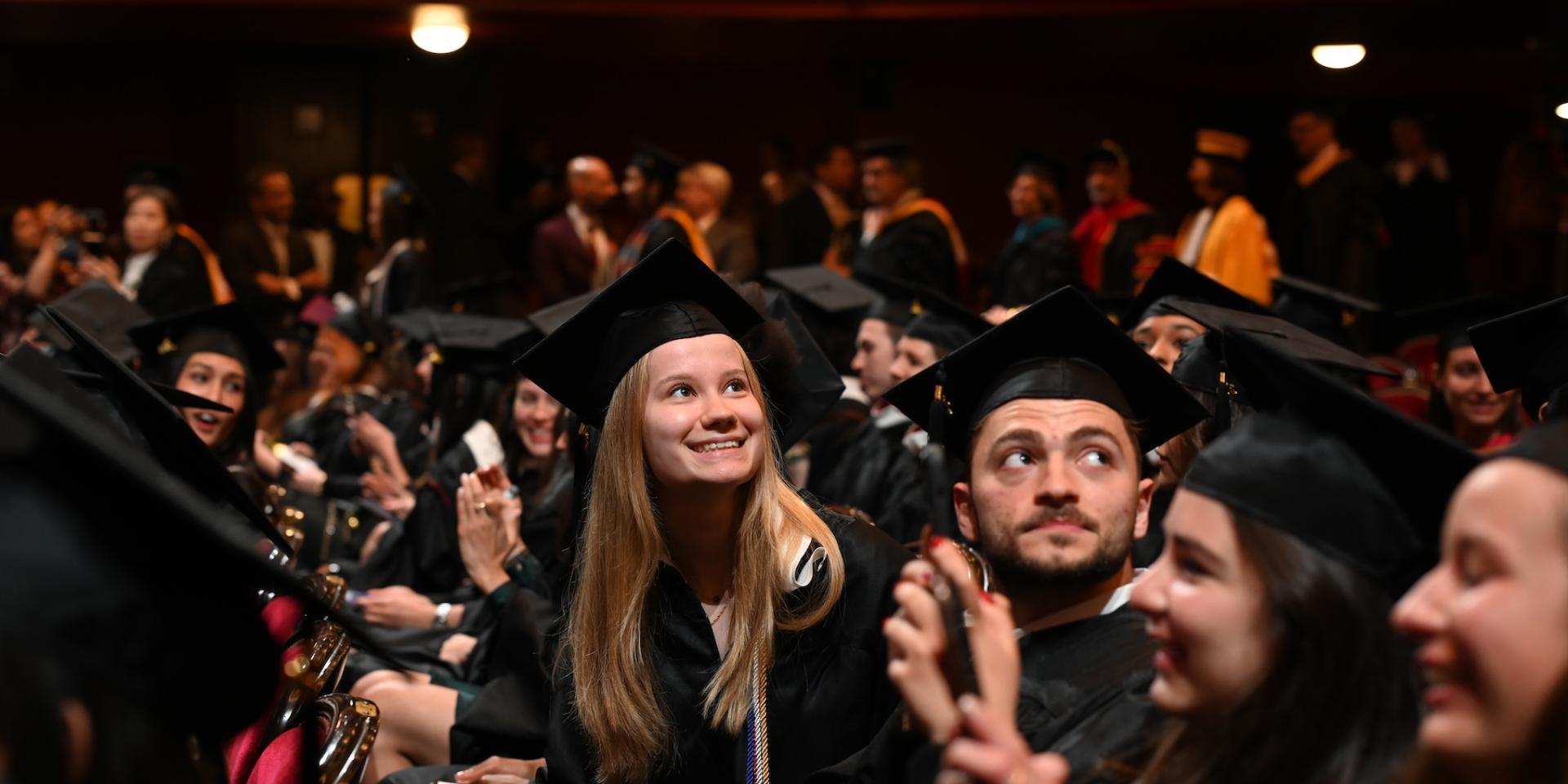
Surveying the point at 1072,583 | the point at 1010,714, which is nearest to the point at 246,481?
the point at 1072,583

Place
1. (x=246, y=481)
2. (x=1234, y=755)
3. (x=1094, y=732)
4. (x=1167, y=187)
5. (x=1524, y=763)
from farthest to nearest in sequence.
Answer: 1. (x=1167, y=187)
2. (x=246, y=481)
3. (x=1094, y=732)
4. (x=1234, y=755)
5. (x=1524, y=763)

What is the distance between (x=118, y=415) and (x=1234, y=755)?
2.72 m

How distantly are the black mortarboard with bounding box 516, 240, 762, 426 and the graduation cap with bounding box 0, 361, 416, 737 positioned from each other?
148 cm

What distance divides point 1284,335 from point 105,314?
4.61 m

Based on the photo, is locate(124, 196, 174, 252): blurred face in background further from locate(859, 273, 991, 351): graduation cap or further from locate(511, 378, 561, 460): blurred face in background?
locate(859, 273, 991, 351): graduation cap

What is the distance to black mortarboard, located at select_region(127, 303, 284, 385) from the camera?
5344 mm

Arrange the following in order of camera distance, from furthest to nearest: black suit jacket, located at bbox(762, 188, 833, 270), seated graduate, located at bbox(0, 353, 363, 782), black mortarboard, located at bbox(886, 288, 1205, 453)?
black suit jacket, located at bbox(762, 188, 833, 270)
black mortarboard, located at bbox(886, 288, 1205, 453)
seated graduate, located at bbox(0, 353, 363, 782)

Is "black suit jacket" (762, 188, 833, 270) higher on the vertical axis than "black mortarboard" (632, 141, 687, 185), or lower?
lower

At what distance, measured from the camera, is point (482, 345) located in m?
6.22

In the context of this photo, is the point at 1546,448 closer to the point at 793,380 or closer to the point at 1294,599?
the point at 1294,599

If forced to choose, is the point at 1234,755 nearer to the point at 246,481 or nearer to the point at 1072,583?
the point at 1072,583

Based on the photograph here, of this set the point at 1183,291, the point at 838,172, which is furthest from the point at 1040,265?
the point at 1183,291

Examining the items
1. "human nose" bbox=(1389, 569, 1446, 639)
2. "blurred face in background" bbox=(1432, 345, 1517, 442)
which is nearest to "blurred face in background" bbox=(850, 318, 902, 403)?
"blurred face in background" bbox=(1432, 345, 1517, 442)

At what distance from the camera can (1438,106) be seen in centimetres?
1417
